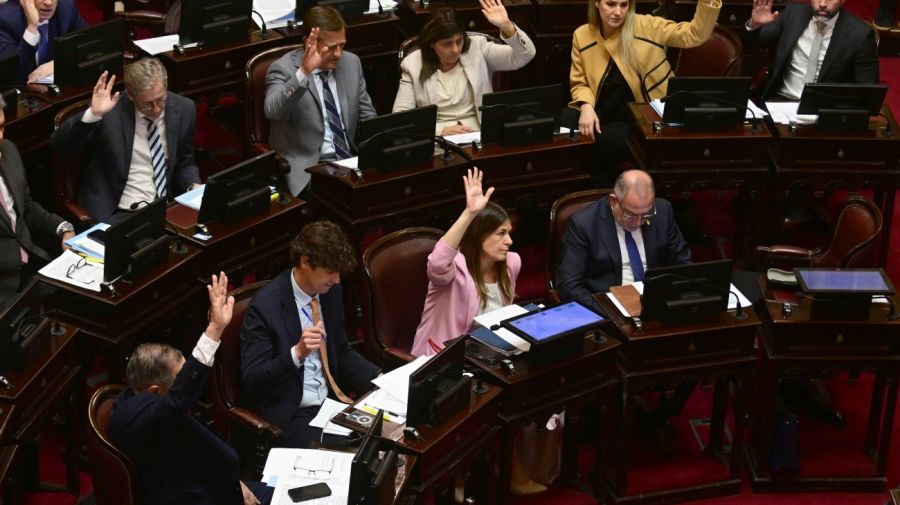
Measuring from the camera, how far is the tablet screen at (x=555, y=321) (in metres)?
4.81

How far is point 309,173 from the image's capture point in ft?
20.5

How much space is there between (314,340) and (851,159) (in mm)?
2962

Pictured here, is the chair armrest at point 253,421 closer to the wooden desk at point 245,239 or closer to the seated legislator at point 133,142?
the wooden desk at point 245,239

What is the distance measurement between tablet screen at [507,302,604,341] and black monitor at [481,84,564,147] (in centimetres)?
132

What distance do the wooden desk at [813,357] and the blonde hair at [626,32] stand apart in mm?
1663

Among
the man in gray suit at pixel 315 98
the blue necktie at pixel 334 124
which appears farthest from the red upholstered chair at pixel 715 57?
the blue necktie at pixel 334 124

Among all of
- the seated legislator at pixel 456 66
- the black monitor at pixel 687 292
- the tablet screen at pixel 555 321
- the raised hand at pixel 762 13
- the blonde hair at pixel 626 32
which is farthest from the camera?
the raised hand at pixel 762 13

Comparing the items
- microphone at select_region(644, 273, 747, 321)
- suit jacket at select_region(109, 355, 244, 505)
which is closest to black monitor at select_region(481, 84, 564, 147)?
microphone at select_region(644, 273, 747, 321)

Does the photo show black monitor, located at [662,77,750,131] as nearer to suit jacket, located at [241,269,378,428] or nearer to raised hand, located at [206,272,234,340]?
suit jacket, located at [241,269,378,428]

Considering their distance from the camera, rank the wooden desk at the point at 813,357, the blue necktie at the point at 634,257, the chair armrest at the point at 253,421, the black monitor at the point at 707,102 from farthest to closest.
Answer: the black monitor at the point at 707,102
the blue necktie at the point at 634,257
the wooden desk at the point at 813,357
the chair armrest at the point at 253,421

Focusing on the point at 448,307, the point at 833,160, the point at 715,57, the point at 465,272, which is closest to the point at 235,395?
the point at 448,307

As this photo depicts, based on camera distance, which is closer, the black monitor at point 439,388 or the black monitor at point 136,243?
the black monitor at point 439,388

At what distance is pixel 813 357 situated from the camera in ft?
17.5

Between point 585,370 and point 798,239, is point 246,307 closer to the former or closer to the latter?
point 585,370
